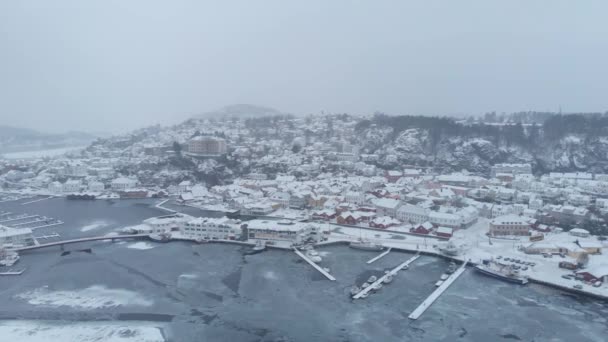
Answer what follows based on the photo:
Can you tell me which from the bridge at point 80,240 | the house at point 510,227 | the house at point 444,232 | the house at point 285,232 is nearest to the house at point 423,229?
the house at point 444,232

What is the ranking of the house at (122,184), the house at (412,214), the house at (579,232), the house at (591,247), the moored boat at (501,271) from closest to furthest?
the moored boat at (501,271)
the house at (591,247)
the house at (579,232)
the house at (412,214)
the house at (122,184)

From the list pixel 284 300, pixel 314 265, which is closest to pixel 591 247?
pixel 314 265

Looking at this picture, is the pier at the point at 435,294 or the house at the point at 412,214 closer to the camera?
the pier at the point at 435,294

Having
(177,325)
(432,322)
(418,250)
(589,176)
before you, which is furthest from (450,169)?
(177,325)

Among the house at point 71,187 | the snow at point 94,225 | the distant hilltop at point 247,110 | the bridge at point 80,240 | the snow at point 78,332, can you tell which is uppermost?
the distant hilltop at point 247,110

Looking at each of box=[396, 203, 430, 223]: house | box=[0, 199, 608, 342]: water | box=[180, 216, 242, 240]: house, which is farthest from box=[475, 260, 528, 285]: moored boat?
box=[180, 216, 242, 240]: house

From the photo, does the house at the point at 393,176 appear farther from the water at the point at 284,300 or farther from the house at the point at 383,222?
the water at the point at 284,300

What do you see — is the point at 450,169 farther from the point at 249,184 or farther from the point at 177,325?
the point at 177,325
